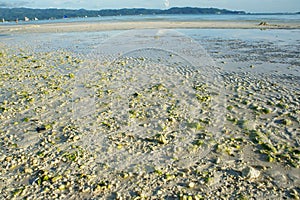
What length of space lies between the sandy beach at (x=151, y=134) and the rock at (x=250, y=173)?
0.10 ft

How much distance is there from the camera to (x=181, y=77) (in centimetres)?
1469

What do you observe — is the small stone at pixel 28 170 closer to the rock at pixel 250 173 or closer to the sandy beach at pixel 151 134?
the sandy beach at pixel 151 134

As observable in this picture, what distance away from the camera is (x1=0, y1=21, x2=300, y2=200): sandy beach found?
19.0ft

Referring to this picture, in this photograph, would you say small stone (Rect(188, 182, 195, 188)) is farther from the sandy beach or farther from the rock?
the rock

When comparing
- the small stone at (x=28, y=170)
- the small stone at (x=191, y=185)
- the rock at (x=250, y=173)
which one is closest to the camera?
the small stone at (x=191, y=185)

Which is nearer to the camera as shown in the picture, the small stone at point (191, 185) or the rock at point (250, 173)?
the small stone at point (191, 185)

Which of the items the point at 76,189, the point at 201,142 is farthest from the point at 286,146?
the point at 76,189

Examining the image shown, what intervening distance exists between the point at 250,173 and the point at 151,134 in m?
3.27

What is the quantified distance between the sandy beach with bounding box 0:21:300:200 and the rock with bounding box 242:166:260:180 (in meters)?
0.03

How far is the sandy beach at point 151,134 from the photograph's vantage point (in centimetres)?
579

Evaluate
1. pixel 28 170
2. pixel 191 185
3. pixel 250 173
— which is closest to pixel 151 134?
pixel 191 185

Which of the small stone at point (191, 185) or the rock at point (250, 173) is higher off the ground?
the rock at point (250, 173)

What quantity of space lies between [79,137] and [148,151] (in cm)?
234

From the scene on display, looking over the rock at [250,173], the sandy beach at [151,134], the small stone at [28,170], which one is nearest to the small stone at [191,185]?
the sandy beach at [151,134]
